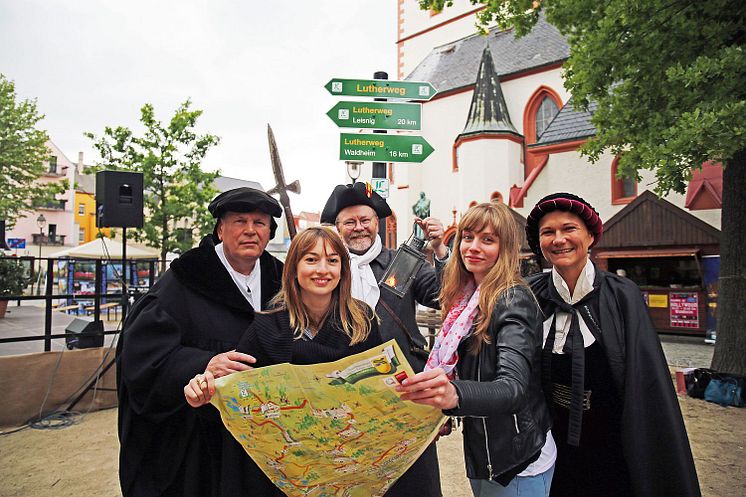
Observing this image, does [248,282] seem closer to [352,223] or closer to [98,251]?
[352,223]

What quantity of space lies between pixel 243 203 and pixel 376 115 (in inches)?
102

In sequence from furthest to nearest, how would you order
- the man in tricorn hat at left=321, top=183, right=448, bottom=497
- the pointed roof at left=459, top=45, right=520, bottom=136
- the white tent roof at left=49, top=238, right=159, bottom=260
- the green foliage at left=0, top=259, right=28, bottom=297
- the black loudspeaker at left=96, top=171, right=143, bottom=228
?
the pointed roof at left=459, top=45, right=520, bottom=136, the white tent roof at left=49, top=238, right=159, bottom=260, the green foliage at left=0, top=259, right=28, bottom=297, the black loudspeaker at left=96, top=171, right=143, bottom=228, the man in tricorn hat at left=321, top=183, right=448, bottom=497

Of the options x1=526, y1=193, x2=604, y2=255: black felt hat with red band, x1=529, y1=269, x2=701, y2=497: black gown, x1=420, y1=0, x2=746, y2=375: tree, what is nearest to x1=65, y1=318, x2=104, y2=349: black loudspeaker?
x1=526, y1=193, x2=604, y2=255: black felt hat with red band

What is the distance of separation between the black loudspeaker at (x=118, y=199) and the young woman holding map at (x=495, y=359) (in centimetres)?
588

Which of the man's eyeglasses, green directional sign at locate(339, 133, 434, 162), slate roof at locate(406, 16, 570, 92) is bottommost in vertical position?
the man's eyeglasses

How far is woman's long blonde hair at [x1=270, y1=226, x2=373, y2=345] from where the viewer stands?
1847mm

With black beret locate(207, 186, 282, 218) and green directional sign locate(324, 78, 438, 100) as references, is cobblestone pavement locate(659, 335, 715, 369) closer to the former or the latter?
green directional sign locate(324, 78, 438, 100)

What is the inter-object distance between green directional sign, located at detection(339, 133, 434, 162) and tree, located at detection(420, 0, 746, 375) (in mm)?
3650

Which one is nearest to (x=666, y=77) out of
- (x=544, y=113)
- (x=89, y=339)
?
(x=89, y=339)

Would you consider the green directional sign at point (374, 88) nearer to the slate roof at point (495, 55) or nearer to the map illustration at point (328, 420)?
the map illustration at point (328, 420)

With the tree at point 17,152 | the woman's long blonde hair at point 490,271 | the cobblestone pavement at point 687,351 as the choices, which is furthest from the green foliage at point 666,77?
the tree at point 17,152

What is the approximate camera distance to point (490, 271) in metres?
1.70

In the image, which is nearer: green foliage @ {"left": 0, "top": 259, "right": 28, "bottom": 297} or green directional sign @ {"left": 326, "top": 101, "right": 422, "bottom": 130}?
green directional sign @ {"left": 326, "top": 101, "right": 422, "bottom": 130}

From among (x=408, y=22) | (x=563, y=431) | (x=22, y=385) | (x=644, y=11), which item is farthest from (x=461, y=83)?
(x=563, y=431)
